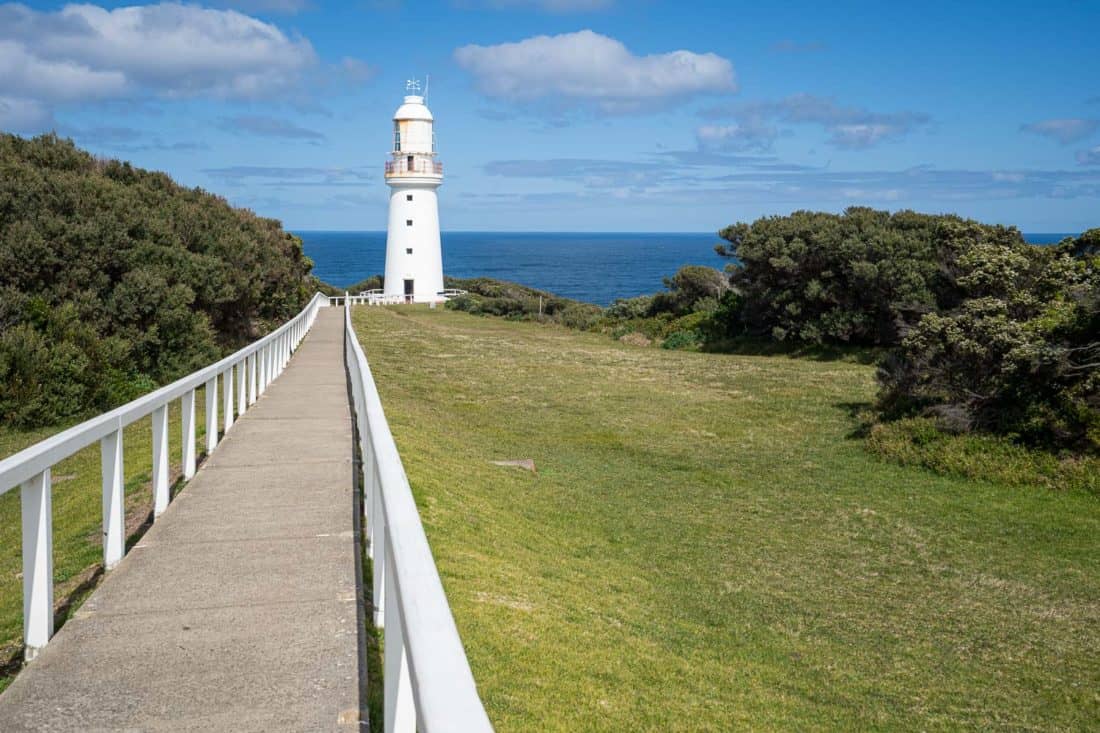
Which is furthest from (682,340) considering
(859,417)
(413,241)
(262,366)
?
(413,241)

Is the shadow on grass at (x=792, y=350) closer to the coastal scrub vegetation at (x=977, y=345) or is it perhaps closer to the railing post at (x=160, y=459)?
the coastal scrub vegetation at (x=977, y=345)

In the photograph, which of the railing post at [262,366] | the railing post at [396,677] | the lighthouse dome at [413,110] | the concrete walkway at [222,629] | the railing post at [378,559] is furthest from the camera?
the lighthouse dome at [413,110]

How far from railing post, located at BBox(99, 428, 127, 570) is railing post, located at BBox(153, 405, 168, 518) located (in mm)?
923

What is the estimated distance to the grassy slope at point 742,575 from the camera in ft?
19.5

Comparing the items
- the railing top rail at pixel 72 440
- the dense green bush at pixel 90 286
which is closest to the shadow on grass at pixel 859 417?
the railing top rail at pixel 72 440

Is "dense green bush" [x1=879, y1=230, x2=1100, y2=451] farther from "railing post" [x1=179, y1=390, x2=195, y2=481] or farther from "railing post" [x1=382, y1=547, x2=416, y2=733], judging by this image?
"railing post" [x1=382, y1=547, x2=416, y2=733]

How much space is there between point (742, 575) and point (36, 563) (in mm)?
6269

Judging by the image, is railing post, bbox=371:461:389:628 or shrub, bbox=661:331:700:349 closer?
railing post, bbox=371:461:389:628

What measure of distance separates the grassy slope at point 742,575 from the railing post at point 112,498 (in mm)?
2133

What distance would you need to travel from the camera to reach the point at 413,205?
2004 inches

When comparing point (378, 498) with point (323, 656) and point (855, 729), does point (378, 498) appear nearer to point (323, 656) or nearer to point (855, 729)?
point (323, 656)

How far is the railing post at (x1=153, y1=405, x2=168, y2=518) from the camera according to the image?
6.89 metres

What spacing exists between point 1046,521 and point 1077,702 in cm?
492

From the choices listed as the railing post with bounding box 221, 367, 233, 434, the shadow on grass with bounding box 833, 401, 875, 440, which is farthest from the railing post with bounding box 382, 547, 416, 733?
the shadow on grass with bounding box 833, 401, 875, 440
